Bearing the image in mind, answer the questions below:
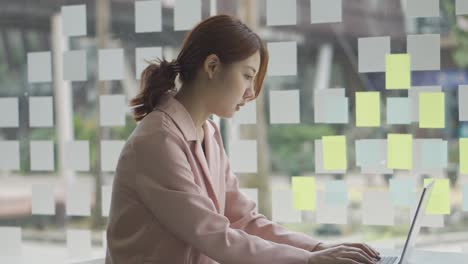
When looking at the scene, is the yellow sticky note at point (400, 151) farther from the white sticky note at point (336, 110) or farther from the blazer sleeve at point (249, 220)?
the blazer sleeve at point (249, 220)

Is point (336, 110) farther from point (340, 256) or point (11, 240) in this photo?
point (11, 240)

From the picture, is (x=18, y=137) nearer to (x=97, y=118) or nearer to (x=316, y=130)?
(x=97, y=118)

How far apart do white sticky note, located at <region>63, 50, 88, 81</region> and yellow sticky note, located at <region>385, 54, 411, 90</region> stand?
1125 millimetres

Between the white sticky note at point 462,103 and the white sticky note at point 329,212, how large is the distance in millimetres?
473

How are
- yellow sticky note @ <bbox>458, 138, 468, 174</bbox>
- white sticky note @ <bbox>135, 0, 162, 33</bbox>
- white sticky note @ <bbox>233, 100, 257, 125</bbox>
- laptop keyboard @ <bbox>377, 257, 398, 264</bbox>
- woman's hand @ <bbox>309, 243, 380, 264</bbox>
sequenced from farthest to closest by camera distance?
white sticky note @ <bbox>135, 0, 162, 33</bbox> < white sticky note @ <bbox>233, 100, 257, 125</bbox> < yellow sticky note @ <bbox>458, 138, 468, 174</bbox> < laptop keyboard @ <bbox>377, 257, 398, 264</bbox> < woman's hand @ <bbox>309, 243, 380, 264</bbox>

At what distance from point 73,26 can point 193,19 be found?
1.62 feet

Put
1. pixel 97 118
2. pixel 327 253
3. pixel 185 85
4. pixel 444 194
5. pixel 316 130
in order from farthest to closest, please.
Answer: pixel 97 118
pixel 316 130
pixel 444 194
pixel 185 85
pixel 327 253

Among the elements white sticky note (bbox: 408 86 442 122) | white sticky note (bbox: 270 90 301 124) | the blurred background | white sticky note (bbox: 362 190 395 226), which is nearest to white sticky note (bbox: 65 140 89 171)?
the blurred background

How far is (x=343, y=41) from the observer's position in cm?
222

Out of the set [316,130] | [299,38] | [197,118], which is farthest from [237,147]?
[197,118]

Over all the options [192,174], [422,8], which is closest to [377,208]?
[422,8]

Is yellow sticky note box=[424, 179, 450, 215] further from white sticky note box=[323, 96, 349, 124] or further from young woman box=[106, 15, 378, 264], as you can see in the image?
young woman box=[106, 15, 378, 264]

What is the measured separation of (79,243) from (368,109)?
3.98 feet

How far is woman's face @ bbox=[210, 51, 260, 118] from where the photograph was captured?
→ 159 cm
